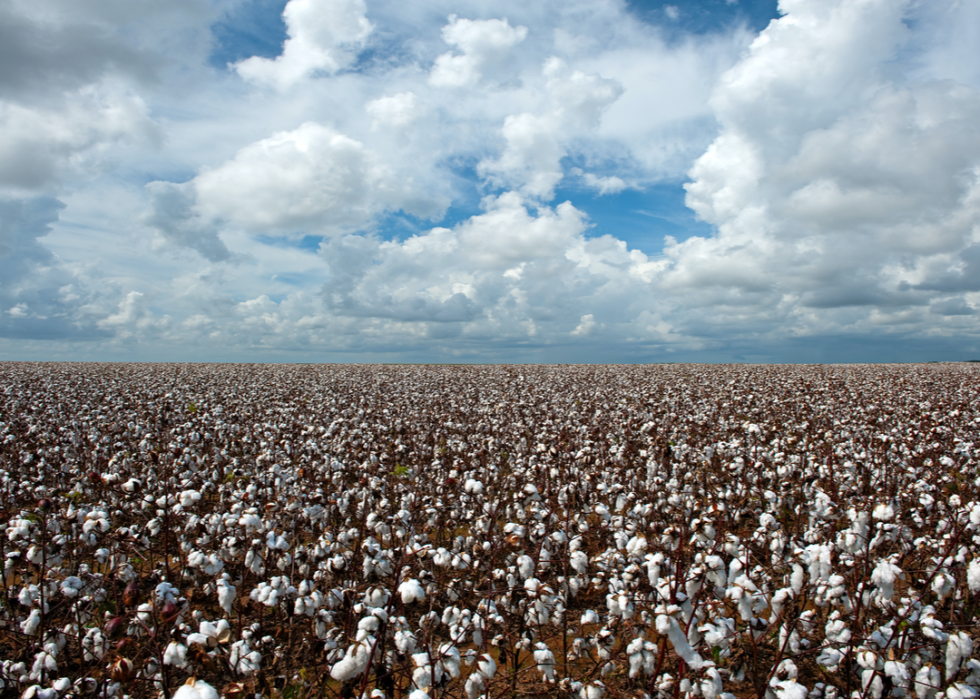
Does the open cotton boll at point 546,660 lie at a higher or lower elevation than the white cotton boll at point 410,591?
lower

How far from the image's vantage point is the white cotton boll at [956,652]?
12.1ft

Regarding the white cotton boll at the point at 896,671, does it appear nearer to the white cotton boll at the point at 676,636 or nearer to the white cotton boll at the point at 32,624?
the white cotton boll at the point at 676,636

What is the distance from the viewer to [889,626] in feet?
14.8

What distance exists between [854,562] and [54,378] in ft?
154

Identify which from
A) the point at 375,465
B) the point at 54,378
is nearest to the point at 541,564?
the point at 375,465

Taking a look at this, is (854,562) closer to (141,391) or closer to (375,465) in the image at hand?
(375,465)

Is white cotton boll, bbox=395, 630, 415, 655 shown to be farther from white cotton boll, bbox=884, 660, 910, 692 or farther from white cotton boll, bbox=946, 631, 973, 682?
white cotton boll, bbox=946, 631, 973, 682

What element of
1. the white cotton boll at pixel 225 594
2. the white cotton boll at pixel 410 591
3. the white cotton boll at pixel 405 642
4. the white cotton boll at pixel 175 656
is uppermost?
the white cotton boll at pixel 410 591

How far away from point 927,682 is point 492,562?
4.06 metres

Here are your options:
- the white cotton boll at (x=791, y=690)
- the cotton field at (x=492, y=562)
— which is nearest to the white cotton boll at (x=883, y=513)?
the cotton field at (x=492, y=562)

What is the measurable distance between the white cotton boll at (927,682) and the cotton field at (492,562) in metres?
0.03

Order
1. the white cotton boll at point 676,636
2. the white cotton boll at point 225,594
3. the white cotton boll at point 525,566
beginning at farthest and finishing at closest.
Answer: the white cotton boll at point 525,566 → the white cotton boll at point 225,594 → the white cotton boll at point 676,636

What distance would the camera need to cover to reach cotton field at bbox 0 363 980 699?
13.9 ft

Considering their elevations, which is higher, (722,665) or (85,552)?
(85,552)
